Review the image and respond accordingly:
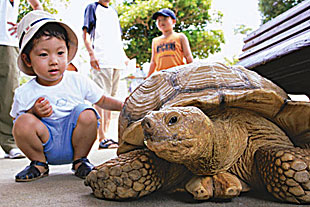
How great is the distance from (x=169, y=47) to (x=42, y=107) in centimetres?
253

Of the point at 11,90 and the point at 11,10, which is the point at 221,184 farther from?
the point at 11,10

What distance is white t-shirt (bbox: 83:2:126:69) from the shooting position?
12.5 feet

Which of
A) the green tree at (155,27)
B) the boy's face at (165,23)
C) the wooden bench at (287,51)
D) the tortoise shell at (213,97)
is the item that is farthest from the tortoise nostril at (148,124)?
the green tree at (155,27)

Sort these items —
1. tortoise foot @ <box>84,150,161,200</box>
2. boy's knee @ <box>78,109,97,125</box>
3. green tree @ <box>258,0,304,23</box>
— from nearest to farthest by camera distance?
tortoise foot @ <box>84,150,161,200</box>
boy's knee @ <box>78,109,97,125</box>
green tree @ <box>258,0,304,23</box>

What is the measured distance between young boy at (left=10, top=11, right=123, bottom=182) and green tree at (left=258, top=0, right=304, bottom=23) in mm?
10104

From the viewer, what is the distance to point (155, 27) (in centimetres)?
1093

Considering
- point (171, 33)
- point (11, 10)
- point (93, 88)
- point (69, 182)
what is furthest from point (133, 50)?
point (69, 182)

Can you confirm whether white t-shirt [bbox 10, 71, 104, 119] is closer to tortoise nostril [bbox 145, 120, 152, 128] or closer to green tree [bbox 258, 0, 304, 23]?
tortoise nostril [bbox 145, 120, 152, 128]

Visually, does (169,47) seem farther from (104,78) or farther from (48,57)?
(48,57)

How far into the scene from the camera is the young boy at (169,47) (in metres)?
4.14

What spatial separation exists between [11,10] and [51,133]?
1929 mm

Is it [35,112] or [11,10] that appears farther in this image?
[11,10]

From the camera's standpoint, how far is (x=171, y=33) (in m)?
4.31

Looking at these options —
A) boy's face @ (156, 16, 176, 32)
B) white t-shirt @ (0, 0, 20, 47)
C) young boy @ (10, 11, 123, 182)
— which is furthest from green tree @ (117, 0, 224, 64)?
young boy @ (10, 11, 123, 182)
